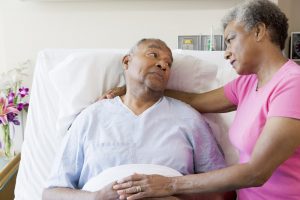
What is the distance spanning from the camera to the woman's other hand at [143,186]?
1.17m

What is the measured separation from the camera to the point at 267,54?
1.17 metres

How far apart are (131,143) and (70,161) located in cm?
24

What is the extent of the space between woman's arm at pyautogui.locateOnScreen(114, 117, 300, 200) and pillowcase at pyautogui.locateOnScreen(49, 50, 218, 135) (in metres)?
0.50

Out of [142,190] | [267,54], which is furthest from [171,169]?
[267,54]

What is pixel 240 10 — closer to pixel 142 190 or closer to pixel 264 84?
pixel 264 84

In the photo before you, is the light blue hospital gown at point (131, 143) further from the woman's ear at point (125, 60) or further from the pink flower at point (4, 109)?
the pink flower at point (4, 109)

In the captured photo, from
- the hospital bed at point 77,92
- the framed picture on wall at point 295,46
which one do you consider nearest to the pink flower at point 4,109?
the hospital bed at point 77,92

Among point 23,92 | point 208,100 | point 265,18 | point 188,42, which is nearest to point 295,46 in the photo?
point 188,42

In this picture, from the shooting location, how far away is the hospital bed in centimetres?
156

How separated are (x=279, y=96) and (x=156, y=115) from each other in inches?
19.4

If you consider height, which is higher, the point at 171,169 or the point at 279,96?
the point at 279,96

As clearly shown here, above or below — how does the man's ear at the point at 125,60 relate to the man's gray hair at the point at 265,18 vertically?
below

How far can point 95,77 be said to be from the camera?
158 cm

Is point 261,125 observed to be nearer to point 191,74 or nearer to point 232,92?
point 232,92
